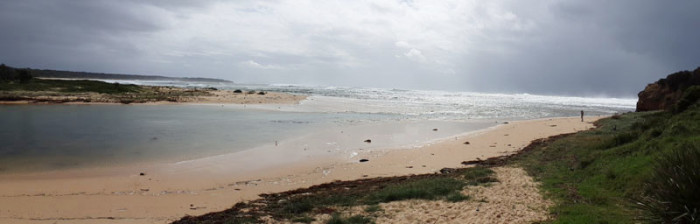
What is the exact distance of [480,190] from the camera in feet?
34.1

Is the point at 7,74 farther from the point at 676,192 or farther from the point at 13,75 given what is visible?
the point at 676,192

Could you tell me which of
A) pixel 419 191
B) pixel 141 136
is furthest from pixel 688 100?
pixel 141 136

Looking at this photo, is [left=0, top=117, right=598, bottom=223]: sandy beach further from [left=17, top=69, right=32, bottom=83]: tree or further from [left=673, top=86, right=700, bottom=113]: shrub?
[left=17, top=69, right=32, bottom=83]: tree

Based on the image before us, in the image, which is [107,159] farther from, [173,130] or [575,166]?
[575,166]

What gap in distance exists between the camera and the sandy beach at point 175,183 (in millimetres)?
9031

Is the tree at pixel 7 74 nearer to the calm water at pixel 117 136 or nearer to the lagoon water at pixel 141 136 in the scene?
the calm water at pixel 117 136

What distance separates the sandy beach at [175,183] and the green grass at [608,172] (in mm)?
3778

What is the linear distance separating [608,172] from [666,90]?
4049 cm

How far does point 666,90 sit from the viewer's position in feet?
135

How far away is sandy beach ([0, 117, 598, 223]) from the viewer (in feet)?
29.6

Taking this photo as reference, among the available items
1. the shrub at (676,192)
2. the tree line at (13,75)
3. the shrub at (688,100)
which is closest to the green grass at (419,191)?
the shrub at (676,192)

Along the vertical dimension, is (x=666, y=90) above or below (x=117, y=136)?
above

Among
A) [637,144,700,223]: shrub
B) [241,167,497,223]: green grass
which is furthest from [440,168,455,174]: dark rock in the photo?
[637,144,700,223]: shrub

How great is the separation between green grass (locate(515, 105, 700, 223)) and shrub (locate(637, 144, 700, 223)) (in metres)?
0.49
